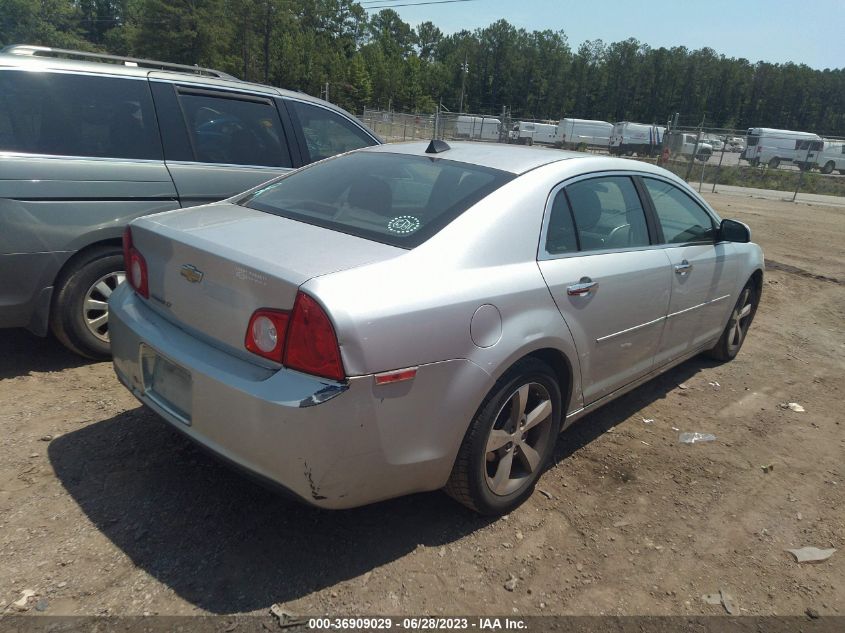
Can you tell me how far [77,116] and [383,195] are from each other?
2.30 m

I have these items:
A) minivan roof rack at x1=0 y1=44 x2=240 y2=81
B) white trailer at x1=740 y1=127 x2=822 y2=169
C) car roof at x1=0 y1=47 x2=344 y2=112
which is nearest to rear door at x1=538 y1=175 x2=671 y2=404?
car roof at x1=0 y1=47 x2=344 y2=112

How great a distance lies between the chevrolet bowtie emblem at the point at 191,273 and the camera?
8.27 ft

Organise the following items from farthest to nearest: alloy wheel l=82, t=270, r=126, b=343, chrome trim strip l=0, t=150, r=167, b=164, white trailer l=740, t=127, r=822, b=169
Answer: white trailer l=740, t=127, r=822, b=169 → alloy wheel l=82, t=270, r=126, b=343 → chrome trim strip l=0, t=150, r=167, b=164

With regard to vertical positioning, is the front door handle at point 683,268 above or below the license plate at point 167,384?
above

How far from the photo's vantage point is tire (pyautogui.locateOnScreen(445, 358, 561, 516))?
8.64 ft

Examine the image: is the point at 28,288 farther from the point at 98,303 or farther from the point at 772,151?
the point at 772,151

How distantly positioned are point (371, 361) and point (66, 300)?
2.70m

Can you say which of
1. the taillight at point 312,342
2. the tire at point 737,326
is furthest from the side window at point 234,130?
the tire at point 737,326

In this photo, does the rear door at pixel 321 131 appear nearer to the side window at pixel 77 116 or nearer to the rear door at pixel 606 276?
the side window at pixel 77 116

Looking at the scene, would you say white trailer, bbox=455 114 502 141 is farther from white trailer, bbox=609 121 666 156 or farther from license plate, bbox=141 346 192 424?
license plate, bbox=141 346 192 424

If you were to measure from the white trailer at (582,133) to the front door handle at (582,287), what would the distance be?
42987 mm

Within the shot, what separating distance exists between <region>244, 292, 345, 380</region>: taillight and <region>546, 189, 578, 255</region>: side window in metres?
1.31

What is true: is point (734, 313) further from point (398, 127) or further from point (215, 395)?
point (398, 127)

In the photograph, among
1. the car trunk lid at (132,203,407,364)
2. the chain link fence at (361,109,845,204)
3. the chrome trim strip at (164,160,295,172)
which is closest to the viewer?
the car trunk lid at (132,203,407,364)
